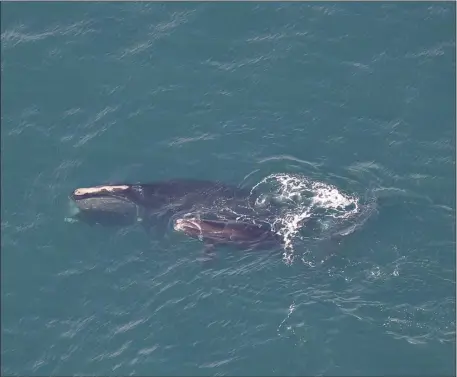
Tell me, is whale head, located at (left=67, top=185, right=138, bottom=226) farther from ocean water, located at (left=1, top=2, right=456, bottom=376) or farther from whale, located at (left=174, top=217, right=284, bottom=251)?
whale, located at (left=174, top=217, right=284, bottom=251)

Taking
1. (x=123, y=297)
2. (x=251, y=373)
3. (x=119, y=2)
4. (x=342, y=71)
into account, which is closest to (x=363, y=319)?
(x=251, y=373)

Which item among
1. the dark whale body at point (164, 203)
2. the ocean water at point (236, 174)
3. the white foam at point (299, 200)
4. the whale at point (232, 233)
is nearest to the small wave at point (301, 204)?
the white foam at point (299, 200)

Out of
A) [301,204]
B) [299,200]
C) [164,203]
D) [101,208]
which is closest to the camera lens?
[301,204]

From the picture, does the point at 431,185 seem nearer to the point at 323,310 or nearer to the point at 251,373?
the point at 323,310

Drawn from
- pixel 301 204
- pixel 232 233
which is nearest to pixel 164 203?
pixel 232 233

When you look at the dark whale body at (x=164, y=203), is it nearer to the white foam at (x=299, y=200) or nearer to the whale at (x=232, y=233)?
the whale at (x=232, y=233)

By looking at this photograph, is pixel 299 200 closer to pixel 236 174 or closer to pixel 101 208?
pixel 236 174

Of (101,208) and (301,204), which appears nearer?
(301,204)
